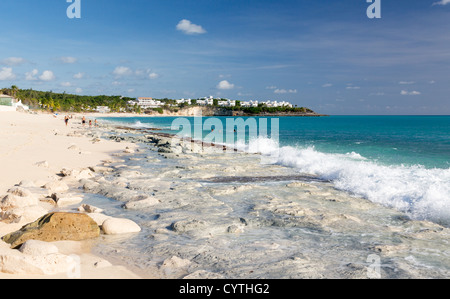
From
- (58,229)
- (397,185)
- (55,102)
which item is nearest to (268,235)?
(58,229)

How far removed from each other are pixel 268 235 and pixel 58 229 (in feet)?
14.4

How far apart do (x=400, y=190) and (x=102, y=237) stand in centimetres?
980

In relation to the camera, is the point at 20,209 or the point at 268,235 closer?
the point at 268,235

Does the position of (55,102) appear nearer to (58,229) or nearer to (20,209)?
(20,209)

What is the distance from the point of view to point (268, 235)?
7391 mm

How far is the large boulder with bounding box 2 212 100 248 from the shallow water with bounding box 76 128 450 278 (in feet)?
1.27

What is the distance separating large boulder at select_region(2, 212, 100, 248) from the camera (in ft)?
20.7

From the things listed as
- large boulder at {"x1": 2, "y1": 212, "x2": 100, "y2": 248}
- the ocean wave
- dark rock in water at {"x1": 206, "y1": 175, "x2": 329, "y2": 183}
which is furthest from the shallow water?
dark rock in water at {"x1": 206, "y1": 175, "x2": 329, "y2": 183}

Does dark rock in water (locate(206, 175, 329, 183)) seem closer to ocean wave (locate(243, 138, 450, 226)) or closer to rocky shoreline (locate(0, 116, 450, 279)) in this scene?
ocean wave (locate(243, 138, 450, 226))

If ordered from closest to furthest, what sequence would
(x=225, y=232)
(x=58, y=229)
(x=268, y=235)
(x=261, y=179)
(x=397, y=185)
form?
(x=58, y=229) < (x=268, y=235) < (x=225, y=232) < (x=397, y=185) < (x=261, y=179)

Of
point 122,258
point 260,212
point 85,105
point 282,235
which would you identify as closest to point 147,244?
point 122,258

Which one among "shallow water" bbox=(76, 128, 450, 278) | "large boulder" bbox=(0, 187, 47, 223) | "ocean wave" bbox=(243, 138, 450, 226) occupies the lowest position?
"shallow water" bbox=(76, 128, 450, 278)

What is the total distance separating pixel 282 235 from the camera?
7406mm

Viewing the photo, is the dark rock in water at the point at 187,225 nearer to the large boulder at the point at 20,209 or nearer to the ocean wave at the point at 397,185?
the large boulder at the point at 20,209
